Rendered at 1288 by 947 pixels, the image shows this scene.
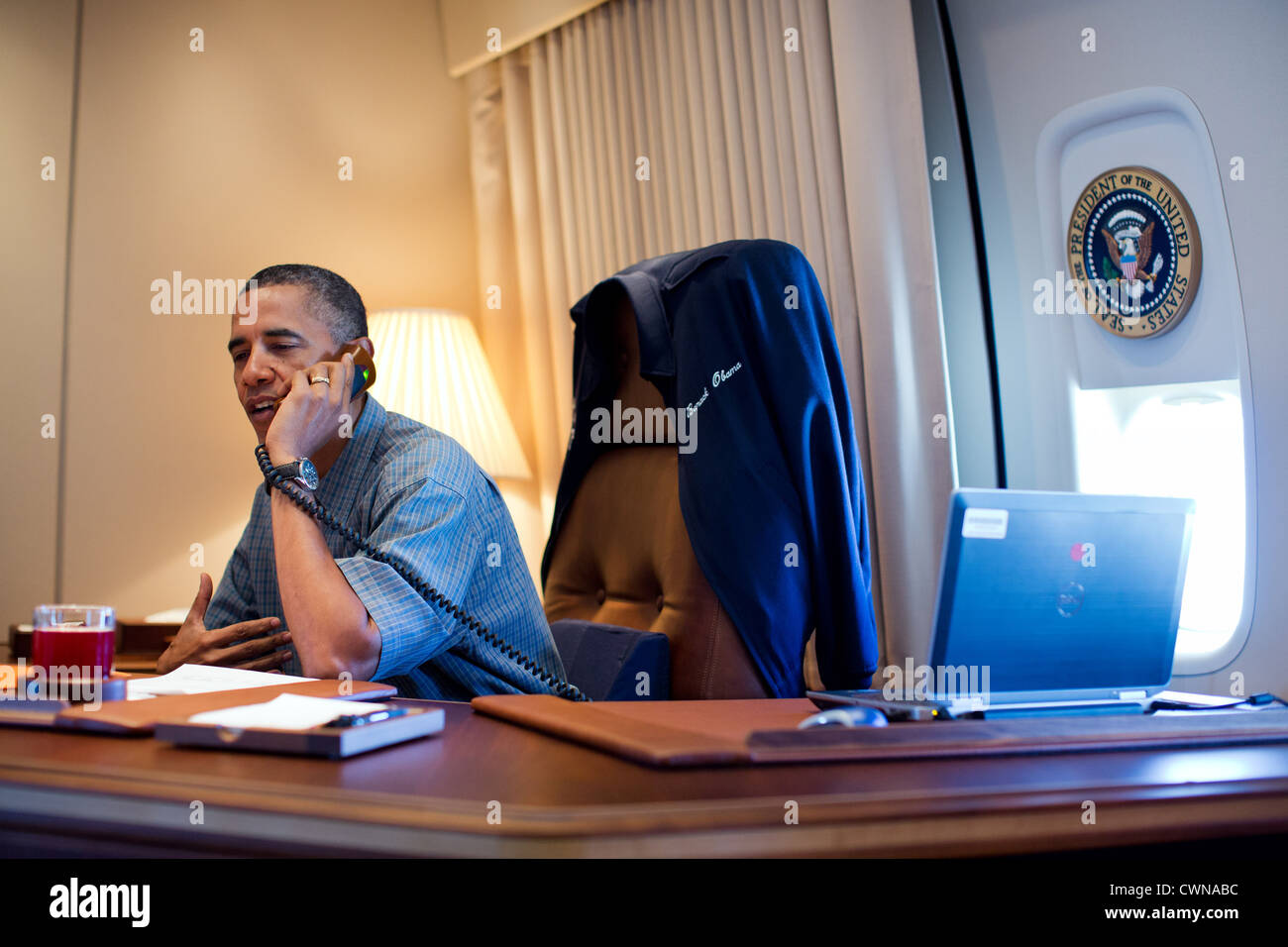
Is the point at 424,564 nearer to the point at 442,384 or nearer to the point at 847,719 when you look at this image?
the point at 847,719

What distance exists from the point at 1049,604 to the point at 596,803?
22.9 inches

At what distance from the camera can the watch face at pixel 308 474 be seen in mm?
1561

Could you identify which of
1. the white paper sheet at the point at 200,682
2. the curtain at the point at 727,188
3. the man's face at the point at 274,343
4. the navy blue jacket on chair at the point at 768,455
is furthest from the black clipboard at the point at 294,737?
the curtain at the point at 727,188

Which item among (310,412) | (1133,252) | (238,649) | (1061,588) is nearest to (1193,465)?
(1133,252)

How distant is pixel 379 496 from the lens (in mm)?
1599

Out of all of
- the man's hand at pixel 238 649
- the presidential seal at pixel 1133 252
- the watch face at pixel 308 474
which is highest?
the presidential seal at pixel 1133 252

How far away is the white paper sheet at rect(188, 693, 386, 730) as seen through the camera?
2.78ft

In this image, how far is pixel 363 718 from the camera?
859 millimetres

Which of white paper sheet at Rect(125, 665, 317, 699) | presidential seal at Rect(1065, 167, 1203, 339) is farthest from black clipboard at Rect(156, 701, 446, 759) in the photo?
presidential seal at Rect(1065, 167, 1203, 339)

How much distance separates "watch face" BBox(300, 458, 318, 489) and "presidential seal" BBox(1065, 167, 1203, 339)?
1.82 metres

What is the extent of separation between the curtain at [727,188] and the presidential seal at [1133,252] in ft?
1.19

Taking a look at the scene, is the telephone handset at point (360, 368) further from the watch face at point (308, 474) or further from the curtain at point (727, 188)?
the curtain at point (727, 188)

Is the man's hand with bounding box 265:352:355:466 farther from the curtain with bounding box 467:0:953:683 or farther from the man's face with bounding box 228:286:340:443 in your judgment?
the curtain with bounding box 467:0:953:683
